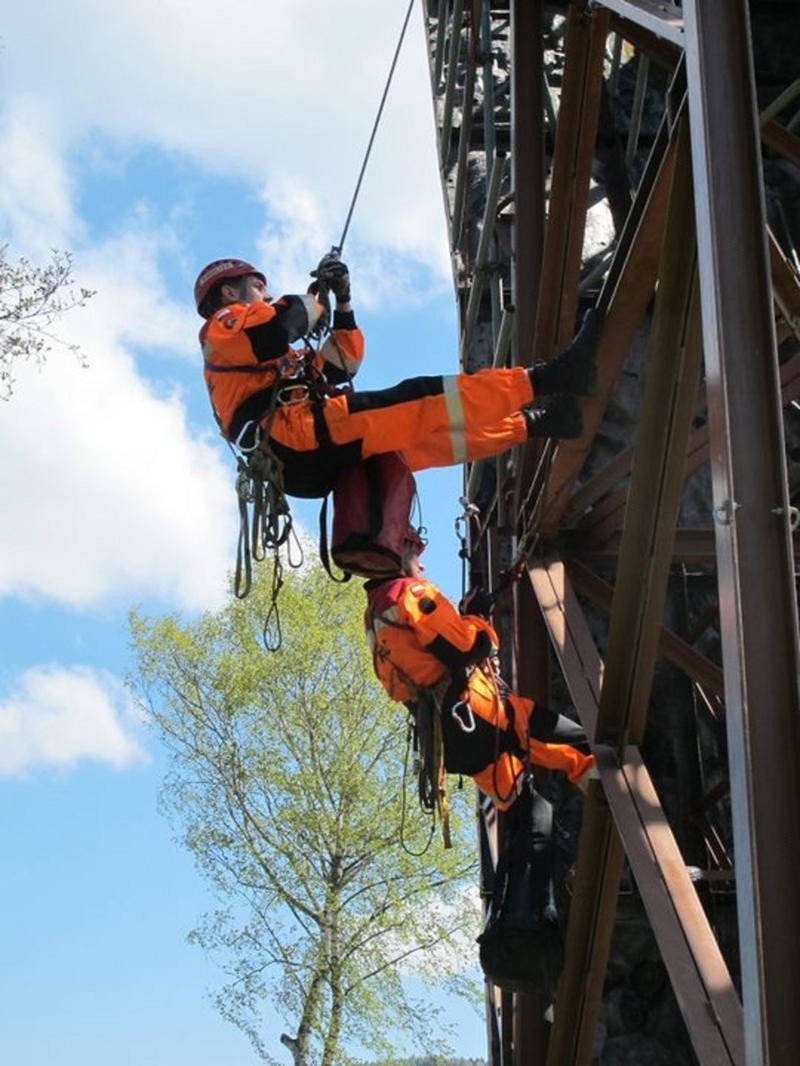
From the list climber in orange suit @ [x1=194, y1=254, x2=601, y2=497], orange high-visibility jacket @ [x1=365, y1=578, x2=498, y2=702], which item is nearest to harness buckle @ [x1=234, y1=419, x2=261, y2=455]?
climber in orange suit @ [x1=194, y1=254, x2=601, y2=497]

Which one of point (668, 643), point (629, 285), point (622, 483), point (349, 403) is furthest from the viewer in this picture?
point (622, 483)

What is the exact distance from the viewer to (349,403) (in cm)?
510

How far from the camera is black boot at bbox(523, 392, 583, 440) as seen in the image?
527cm

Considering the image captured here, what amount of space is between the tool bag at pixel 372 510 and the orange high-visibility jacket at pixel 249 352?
1.47ft

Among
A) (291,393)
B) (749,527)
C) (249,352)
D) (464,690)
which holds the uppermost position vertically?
(249,352)

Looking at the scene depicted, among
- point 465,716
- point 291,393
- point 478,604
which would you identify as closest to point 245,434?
point 291,393

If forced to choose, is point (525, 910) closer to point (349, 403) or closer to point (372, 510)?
point (372, 510)

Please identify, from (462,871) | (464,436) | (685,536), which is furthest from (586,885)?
(462,871)

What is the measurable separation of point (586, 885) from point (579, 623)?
1.16m

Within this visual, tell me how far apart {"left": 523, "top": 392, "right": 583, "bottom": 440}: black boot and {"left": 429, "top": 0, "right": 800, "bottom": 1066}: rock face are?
3.63 ft

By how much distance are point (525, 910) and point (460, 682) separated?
2.83 ft

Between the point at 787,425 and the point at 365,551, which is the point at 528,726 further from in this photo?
the point at 787,425

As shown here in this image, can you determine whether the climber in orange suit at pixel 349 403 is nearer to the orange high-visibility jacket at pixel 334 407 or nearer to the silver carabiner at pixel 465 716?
the orange high-visibility jacket at pixel 334 407

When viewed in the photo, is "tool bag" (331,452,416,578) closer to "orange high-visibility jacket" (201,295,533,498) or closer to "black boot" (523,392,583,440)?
"orange high-visibility jacket" (201,295,533,498)
